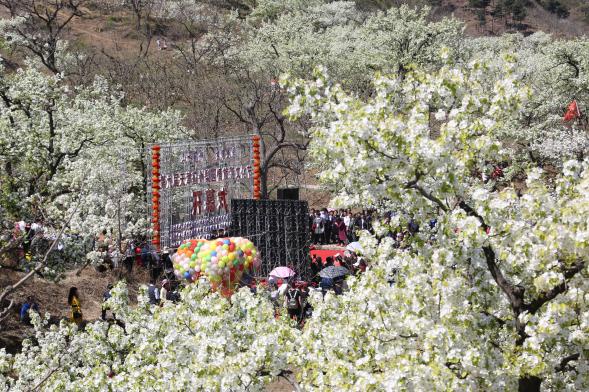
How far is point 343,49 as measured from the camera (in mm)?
57312

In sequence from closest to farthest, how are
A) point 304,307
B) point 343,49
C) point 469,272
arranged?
1. point 469,272
2. point 304,307
3. point 343,49

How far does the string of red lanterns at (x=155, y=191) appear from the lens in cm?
2578

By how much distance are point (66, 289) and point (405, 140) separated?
18294 millimetres

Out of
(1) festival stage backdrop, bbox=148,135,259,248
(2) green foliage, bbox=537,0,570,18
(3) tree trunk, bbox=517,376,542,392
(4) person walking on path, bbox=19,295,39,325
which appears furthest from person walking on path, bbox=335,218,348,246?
(2) green foliage, bbox=537,0,570,18

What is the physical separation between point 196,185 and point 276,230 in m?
4.51

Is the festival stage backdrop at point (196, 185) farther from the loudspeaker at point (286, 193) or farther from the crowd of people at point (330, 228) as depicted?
the crowd of people at point (330, 228)

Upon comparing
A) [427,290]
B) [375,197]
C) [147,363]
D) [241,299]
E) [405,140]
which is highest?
[405,140]

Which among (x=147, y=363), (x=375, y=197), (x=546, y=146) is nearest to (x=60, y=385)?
(x=147, y=363)

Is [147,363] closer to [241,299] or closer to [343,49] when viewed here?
[241,299]

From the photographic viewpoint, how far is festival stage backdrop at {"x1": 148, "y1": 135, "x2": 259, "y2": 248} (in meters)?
26.0

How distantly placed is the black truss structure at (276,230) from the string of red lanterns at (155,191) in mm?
2305

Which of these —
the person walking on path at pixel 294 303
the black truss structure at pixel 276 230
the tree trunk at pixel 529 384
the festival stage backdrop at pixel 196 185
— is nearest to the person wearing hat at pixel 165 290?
the person walking on path at pixel 294 303

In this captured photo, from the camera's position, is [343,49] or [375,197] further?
[343,49]

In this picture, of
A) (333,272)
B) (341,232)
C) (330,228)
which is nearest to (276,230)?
(333,272)
